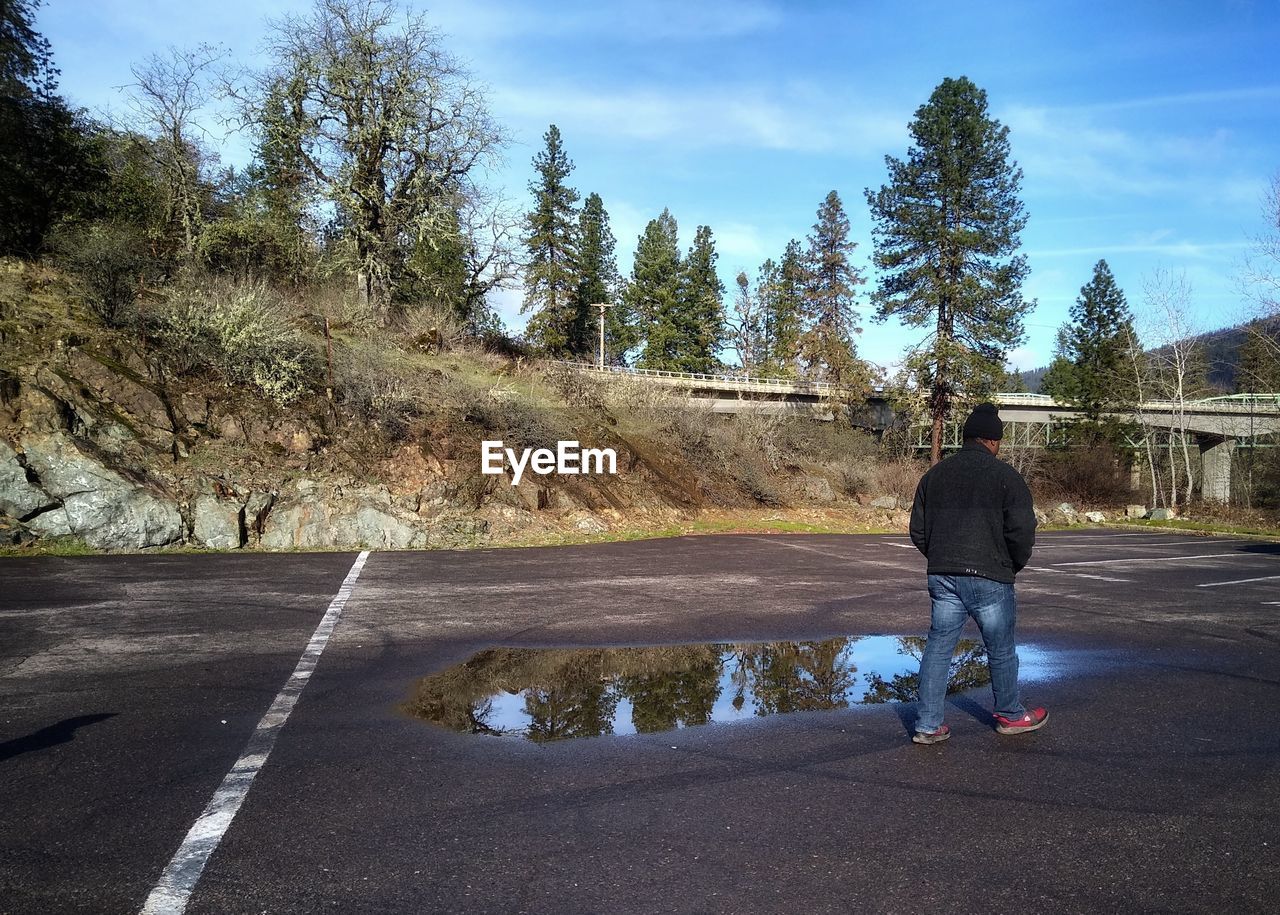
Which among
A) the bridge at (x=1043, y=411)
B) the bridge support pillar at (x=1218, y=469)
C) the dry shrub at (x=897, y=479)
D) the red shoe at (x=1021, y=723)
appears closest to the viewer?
the red shoe at (x=1021, y=723)

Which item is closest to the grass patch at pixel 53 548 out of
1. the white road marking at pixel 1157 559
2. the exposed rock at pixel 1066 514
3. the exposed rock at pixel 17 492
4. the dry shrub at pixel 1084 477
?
the exposed rock at pixel 17 492

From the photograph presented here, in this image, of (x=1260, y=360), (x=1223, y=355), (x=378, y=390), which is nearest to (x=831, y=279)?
(x=1260, y=360)

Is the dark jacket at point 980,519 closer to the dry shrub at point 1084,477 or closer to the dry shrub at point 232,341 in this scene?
the dry shrub at point 232,341

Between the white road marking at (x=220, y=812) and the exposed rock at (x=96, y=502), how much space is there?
9225 mm

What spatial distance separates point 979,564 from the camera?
528cm

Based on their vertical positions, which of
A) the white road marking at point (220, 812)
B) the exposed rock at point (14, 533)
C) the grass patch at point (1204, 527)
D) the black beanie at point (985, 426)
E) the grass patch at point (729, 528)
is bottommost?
the grass patch at point (1204, 527)

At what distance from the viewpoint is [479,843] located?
Result: 3.82 meters

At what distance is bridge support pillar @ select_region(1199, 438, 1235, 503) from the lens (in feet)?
161

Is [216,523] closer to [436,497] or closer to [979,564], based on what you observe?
[436,497]

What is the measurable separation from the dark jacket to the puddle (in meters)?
1.59

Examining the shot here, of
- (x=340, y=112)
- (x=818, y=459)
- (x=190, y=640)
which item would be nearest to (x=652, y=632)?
(x=190, y=640)

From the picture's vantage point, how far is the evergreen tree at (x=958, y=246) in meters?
35.4

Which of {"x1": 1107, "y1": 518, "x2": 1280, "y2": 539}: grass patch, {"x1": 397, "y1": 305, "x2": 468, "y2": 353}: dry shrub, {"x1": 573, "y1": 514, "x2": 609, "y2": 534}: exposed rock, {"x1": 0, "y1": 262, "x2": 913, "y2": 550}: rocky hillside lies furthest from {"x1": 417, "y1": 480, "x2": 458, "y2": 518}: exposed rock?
{"x1": 1107, "y1": 518, "x2": 1280, "y2": 539}: grass patch

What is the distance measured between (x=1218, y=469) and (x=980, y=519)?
2286 inches
